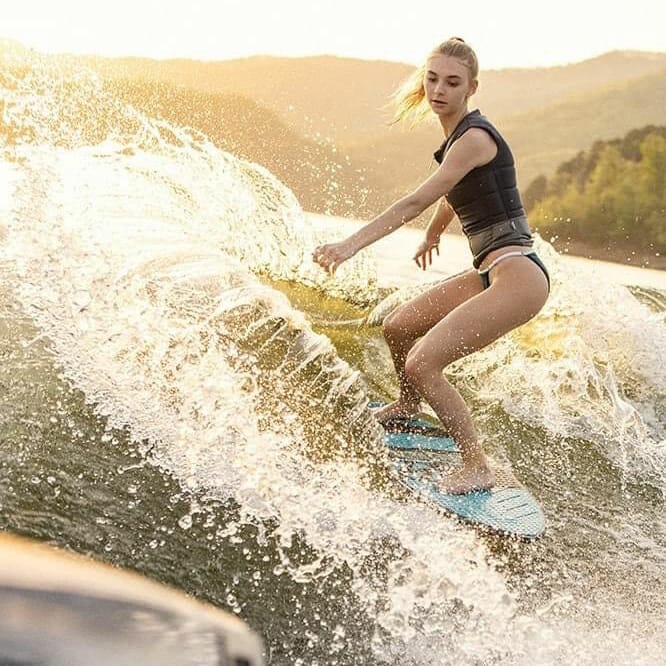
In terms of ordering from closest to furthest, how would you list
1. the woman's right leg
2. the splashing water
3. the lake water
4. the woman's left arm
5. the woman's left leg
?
1. the lake water
2. the splashing water
3. the woman's left arm
4. the woman's left leg
5. the woman's right leg

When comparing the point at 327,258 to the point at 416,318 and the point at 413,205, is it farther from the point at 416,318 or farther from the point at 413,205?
the point at 416,318

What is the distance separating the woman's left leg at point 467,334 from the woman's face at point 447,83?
2.35 feet

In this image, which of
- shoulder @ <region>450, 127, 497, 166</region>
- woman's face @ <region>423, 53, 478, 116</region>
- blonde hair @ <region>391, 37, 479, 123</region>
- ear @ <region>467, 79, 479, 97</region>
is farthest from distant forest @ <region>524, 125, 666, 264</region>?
shoulder @ <region>450, 127, 497, 166</region>

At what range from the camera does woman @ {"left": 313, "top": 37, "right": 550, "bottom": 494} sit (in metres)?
3.52

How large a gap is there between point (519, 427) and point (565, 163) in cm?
4216

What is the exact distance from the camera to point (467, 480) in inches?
144

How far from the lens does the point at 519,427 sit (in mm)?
5090

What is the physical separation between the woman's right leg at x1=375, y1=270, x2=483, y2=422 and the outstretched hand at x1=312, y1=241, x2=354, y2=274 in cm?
85

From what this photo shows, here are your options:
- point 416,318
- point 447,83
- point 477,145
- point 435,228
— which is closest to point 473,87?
point 447,83

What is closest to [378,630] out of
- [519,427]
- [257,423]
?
[257,423]

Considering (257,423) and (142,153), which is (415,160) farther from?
(257,423)

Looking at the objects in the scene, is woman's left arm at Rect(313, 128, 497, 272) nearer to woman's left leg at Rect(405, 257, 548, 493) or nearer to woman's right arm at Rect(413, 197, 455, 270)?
woman's left leg at Rect(405, 257, 548, 493)

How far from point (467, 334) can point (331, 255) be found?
706 millimetres

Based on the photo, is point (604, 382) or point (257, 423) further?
point (604, 382)
